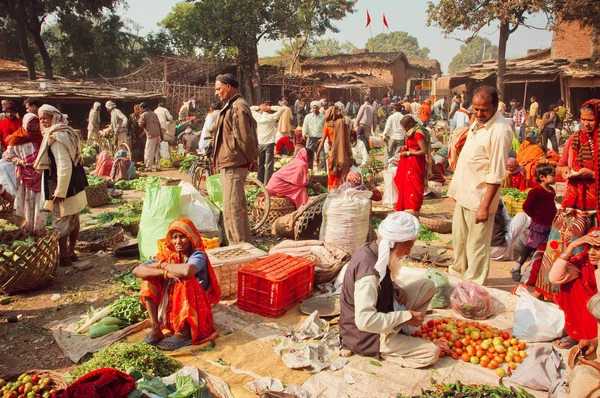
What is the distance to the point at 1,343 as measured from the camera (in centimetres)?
387

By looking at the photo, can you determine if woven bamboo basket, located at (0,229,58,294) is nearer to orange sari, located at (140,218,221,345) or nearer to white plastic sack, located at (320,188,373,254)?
orange sari, located at (140,218,221,345)

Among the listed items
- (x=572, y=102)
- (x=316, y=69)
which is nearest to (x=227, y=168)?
(x=572, y=102)

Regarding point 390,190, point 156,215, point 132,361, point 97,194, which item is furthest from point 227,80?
point 97,194

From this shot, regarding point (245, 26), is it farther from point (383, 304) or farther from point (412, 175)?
point (383, 304)

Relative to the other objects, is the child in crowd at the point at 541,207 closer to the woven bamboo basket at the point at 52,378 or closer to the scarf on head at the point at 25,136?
the woven bamboo basket at the point at 52,378

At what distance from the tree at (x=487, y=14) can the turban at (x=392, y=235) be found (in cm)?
1786

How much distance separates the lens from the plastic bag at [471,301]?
4191mm

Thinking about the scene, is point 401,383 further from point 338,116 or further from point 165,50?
point 165,50

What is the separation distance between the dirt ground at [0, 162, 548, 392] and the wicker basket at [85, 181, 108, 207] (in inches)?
100

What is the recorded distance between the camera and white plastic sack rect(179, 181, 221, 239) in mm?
5543

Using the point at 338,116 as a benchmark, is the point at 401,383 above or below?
below

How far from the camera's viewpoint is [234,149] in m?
5.26

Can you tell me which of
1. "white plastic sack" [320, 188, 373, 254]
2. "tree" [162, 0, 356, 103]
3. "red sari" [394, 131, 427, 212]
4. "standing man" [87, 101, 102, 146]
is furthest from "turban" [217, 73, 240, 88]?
"tree" [162, 0, 356, 103]

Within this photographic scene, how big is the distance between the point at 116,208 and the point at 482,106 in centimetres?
617
